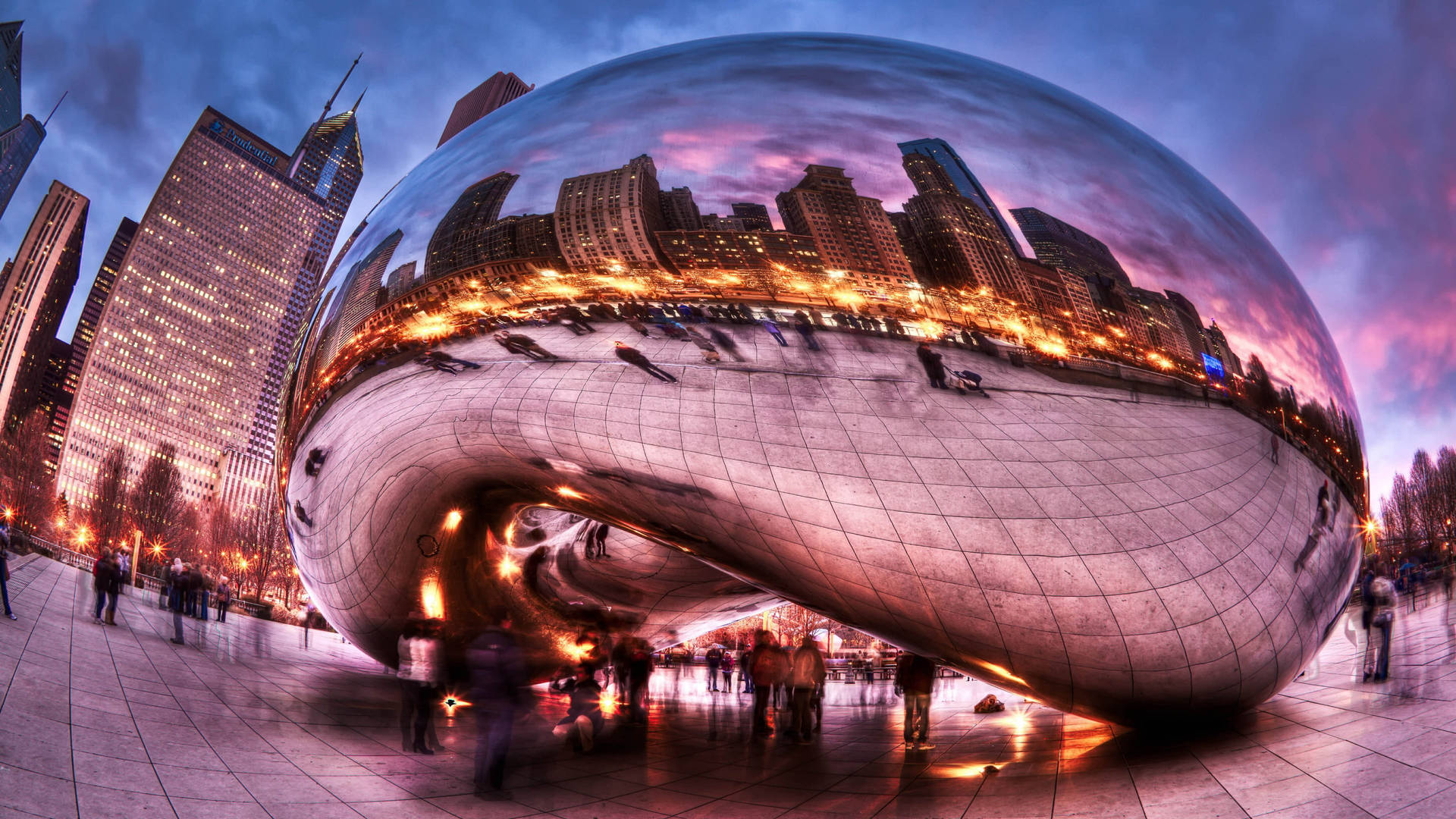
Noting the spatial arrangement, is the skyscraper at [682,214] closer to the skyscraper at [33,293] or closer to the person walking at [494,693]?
the person walking at [494,693]

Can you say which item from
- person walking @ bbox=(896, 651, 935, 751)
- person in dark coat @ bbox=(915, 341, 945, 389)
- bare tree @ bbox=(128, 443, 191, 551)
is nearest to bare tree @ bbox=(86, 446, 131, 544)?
bare tree @ bbox=(128, 443, 191, 551)

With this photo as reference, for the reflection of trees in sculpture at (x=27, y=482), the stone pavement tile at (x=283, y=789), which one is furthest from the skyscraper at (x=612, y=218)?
the reflection of trees in sculpture at (x=27, y=482)

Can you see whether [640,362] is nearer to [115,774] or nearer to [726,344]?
[726,344]

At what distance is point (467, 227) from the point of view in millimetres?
2254

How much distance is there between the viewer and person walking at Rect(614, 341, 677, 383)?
210 centimetres

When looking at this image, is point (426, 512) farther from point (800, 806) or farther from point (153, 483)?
point (153, 483)

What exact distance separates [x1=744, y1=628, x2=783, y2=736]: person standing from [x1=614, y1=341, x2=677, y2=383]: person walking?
2.59 metres

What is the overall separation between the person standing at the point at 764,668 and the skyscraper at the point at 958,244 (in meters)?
2.82

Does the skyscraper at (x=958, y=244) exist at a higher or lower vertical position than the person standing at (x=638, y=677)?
higher

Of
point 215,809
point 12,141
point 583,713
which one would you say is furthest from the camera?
point 12,141

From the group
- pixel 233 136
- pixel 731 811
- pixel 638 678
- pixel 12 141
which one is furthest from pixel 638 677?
pixel 233 136

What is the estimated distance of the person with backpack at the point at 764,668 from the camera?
4.17 meters

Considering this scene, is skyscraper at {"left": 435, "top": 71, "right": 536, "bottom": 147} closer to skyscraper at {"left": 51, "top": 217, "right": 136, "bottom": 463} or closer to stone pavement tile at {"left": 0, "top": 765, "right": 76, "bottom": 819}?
skyscraper at {"left": 51, "top": 217, "right": 136, "bottom": 463}

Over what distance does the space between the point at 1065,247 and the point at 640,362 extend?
1.34m
